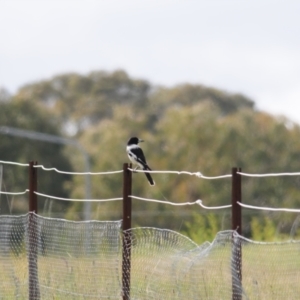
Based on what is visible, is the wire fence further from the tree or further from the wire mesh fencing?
the tree

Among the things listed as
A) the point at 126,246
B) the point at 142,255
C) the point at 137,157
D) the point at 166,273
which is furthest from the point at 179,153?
the point at 166,273

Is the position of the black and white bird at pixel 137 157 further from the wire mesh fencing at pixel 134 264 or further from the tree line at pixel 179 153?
the tree line at pixel 179 153

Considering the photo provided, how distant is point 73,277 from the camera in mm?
10719

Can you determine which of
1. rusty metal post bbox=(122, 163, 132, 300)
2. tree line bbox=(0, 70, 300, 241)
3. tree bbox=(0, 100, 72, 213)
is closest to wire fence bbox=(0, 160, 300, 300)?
rusty metal post bbox=(122, 163, 132, 300)

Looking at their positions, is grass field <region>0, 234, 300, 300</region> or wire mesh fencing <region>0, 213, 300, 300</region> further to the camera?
wire mesh fencing <region>0, 213, 300, 300</region>

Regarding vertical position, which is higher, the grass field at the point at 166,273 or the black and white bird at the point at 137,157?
the black and white bird at the point at 137,157

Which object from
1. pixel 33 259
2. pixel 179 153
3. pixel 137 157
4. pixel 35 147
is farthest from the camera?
pixel 179 153

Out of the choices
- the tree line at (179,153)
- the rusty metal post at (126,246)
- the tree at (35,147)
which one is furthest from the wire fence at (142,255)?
the tree at (35,147)

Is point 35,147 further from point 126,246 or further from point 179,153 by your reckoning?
point 126,246

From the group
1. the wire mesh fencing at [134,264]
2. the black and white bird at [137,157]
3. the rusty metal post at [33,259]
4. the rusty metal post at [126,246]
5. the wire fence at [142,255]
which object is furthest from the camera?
the black and white bird at [137,157]

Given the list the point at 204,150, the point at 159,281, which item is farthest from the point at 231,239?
the point at 204,150

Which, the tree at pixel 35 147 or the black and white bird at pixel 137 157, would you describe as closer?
the black and white bird at pixel 137 157

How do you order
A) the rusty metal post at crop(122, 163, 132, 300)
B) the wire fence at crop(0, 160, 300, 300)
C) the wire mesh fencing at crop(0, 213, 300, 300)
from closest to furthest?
the wire mesh fencing at crop(0, 213, 300, 300) < the wire fence at crop(0, 160, 300, 300) < the rusty metal post at crop(122, 163, 132, 300)

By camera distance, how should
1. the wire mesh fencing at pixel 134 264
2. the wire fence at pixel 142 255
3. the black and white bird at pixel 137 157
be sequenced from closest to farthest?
the wire mesh fencing at pixel 134 264 → the wire fence at pixel 142 255 → the black and white bird at pixel 137 157
